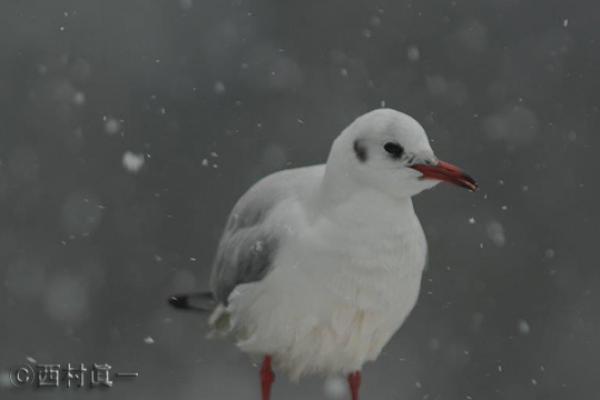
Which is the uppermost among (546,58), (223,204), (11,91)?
(546,58)

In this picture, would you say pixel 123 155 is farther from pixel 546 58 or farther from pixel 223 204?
pixel 546 58

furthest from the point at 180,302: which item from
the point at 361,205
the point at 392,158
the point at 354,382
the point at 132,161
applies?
the point at 132,161

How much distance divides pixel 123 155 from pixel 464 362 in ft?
8.43

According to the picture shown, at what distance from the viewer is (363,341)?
5840mm

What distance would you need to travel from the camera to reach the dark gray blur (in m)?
11.2

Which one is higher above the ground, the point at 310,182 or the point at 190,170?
the point at 190,170

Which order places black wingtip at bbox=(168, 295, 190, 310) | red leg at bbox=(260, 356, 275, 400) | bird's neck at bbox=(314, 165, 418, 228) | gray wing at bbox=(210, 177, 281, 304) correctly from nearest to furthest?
bird's neck at bbox=(314, 165, 418, 228), gray wing at bbox=(210, 177, 281, 304), red leg at bbox=(260, 356, 275, 400), black wingtip at bbox=(168, 295, 190, 310)

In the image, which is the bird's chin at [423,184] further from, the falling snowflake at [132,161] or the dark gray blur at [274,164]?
the falling snowflake at [132,161]

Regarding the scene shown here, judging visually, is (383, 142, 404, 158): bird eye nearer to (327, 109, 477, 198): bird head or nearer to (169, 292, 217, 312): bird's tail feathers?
(327, 109, 477, 198): bird head

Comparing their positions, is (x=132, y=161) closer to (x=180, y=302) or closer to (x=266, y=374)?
(x=180, y=302)

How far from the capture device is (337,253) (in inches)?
221

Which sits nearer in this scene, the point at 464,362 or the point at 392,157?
the point at 392,157

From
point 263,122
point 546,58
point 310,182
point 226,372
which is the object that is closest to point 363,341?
point 310,182

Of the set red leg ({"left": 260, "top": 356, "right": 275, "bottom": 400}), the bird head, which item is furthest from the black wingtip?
the bird head
